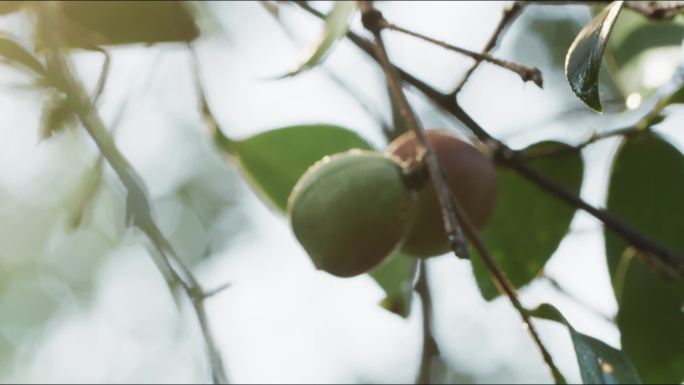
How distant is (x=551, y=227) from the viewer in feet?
4.68

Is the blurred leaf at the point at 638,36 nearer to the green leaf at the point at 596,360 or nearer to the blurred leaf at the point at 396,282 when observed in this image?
the blurred leaf at the point at 396,282

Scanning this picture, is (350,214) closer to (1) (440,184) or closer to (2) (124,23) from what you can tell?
(1) (440,184)

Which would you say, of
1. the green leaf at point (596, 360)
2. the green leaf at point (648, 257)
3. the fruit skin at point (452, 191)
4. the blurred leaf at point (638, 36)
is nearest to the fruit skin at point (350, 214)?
the fruit skin at point (452, 191)

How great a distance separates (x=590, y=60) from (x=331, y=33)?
273 millimetres

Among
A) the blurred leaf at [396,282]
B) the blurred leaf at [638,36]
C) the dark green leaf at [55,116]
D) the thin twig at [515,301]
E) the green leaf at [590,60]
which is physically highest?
the green leaf at [590,60]

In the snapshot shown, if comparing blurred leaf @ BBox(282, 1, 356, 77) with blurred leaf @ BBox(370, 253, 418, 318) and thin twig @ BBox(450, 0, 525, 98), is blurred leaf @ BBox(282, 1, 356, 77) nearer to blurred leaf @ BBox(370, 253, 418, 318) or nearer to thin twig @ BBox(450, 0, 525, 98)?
thin twig @ BBox(450, 0, 525, 98)

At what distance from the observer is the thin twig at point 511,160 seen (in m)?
1.18

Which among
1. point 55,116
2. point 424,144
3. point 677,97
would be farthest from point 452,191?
point 55,116

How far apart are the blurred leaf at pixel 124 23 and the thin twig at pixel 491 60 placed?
0.23 m

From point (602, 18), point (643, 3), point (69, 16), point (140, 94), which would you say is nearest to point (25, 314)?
point (140, 94)

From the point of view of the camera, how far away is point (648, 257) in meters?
1.27

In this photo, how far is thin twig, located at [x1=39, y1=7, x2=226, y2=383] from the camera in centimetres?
107

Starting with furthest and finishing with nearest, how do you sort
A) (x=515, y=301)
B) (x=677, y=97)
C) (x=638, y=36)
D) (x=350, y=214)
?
(x=638, y=36) < (x=677, y=97) < (x=350, y=214) < (x=515, y=301)

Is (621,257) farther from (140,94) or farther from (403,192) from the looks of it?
(140,94)
